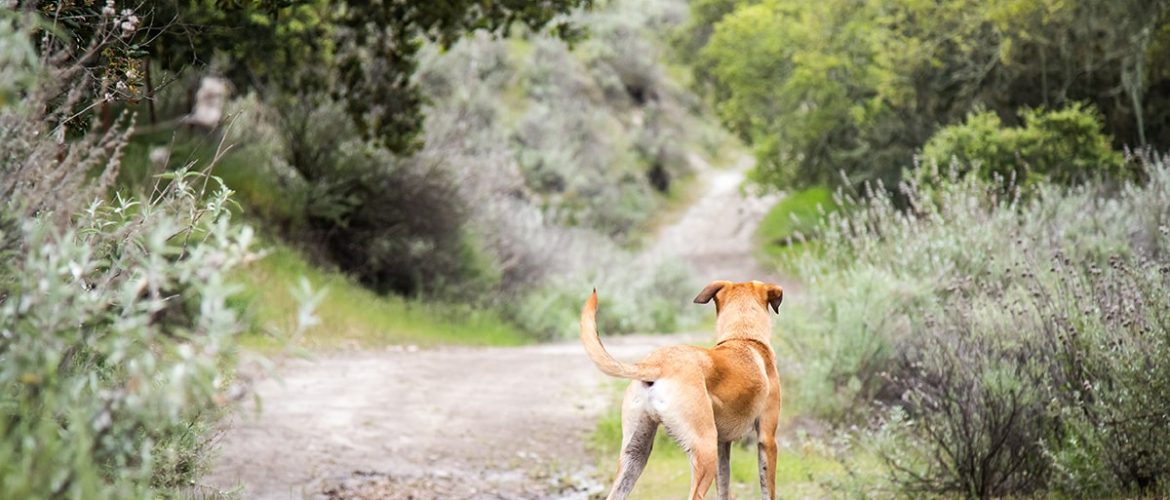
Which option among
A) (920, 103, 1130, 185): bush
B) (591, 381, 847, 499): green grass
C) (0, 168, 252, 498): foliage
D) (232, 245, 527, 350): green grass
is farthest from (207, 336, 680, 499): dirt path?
(920, 103, 1130, 185): bush

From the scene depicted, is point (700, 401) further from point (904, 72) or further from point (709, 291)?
point (904, 72)

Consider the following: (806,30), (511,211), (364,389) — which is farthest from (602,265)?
(364,389)

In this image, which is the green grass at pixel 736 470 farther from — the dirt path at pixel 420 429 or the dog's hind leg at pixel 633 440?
the dog's hind leg at pixel 633 440

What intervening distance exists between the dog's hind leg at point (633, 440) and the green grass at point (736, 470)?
1770mm

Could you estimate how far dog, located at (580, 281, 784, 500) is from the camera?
4.30m

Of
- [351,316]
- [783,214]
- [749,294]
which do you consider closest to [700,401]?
[749,294]

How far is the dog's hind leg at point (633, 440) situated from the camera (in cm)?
447

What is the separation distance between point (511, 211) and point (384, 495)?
13180 mm

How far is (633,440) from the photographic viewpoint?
4.49m

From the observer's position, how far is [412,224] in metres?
16.1

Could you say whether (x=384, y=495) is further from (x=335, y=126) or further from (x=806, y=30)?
(x=806, y=30)

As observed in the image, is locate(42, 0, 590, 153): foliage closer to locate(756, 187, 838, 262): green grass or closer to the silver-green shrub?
the silver-green shrub

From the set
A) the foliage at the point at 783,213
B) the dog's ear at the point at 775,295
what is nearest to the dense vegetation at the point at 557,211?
the foliage at the point at 783,213

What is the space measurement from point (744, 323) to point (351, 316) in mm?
8912
